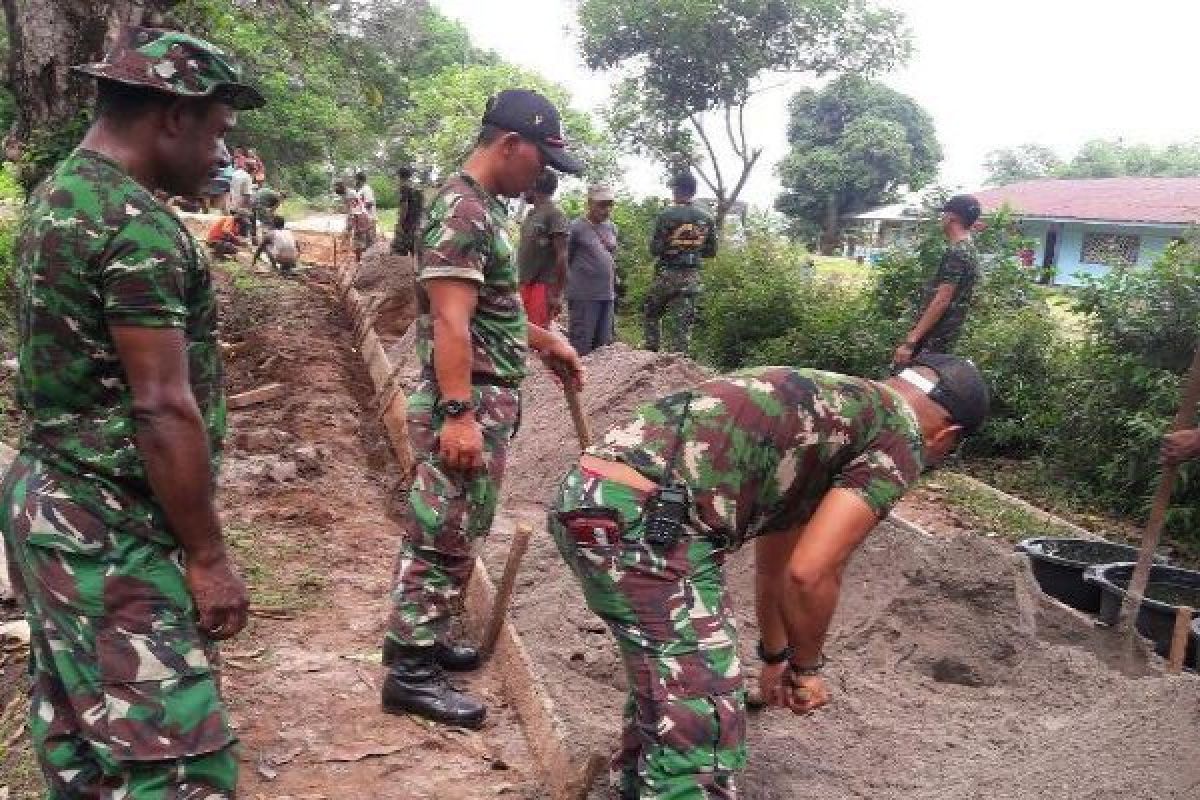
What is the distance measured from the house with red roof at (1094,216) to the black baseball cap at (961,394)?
21.7 meters

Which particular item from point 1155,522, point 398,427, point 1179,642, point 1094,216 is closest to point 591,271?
point 398,427

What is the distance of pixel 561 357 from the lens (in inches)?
164

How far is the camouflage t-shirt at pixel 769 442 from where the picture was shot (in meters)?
2.46

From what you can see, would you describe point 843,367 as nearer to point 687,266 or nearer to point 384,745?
point 687,266

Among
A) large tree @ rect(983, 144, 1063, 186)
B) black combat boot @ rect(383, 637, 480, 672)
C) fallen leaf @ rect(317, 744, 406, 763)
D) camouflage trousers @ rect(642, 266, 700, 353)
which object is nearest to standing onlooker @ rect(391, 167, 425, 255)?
camouflage trousers @ rect(642, 266, 700, 353)

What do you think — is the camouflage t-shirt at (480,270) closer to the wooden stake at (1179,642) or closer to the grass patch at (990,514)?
the wooden stake at (1179,642)

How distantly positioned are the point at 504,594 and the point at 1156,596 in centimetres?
345

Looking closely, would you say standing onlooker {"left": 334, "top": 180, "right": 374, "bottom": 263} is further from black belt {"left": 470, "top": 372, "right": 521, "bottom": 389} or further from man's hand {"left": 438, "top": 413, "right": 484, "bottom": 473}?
man's hand {"left": 438, "top": 413, "right": 484, "bottom": 473}

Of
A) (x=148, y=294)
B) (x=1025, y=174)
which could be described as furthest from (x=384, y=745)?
(x=1025, y=174)

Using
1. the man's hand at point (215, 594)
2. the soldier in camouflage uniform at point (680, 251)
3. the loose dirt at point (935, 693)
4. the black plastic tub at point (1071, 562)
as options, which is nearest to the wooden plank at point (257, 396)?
the loose dirt at point (935, 693)

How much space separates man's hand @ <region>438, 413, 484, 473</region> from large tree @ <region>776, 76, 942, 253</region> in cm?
3102

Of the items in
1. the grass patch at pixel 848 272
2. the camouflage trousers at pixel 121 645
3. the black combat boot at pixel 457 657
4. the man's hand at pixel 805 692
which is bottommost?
the black combat boot at pixel 457 657

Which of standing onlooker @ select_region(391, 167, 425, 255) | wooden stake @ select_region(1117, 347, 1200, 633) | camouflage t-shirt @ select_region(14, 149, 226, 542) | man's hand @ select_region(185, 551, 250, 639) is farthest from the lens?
standing onlooker @ select_region(391, 167, 425, 255)

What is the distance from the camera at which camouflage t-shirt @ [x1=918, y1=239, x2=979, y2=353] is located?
6.99 m
